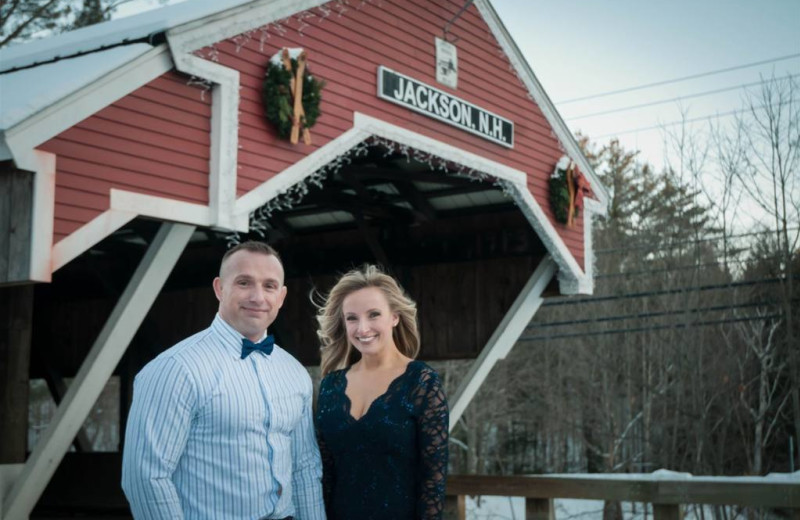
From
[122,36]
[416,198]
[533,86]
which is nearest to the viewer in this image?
[122,36]

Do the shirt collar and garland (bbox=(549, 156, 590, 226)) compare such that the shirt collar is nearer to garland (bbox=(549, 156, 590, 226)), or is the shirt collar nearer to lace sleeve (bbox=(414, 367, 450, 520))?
lace sleeve (bbox=(414, 367, 450, 520))

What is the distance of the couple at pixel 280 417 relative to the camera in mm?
2777

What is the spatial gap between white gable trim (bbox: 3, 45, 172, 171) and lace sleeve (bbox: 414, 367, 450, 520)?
4205 millimetres

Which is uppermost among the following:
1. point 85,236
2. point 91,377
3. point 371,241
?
point 371,241

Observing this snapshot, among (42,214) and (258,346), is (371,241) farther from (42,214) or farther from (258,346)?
(258,346)

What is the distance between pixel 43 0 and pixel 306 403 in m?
22.7

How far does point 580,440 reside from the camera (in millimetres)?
30188

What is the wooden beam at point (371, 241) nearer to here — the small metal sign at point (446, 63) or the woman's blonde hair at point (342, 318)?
the small metal sign at point (446, 63)

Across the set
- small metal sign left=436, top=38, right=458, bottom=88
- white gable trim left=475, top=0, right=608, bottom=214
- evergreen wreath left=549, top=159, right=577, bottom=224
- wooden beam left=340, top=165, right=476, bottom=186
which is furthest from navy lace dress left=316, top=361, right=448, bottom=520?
evergreen wreath left=549, top=159, right=577, bottom=224

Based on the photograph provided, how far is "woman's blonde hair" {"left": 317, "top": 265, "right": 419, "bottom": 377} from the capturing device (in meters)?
3.80

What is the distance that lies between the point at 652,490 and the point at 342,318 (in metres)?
3.18

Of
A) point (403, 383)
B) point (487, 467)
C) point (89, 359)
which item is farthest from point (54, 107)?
point (487, 467)

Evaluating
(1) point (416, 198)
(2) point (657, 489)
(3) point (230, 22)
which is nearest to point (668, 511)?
(2) point (657, 489)

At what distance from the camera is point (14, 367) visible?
8.90m
